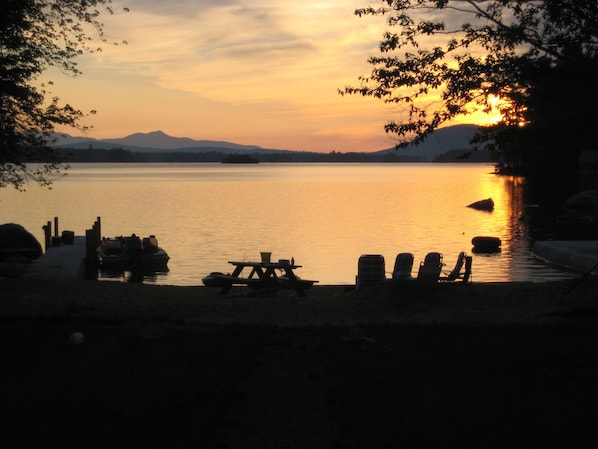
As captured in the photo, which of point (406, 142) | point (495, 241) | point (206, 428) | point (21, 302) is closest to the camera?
point (206, 428)

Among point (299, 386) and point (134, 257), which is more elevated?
point (299, 386)

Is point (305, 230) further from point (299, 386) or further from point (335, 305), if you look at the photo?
point (299, 386)

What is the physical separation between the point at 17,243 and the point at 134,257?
8.02 m

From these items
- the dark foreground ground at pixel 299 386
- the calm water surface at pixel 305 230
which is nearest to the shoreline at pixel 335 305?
the dark foreground ground at pixel 299 386

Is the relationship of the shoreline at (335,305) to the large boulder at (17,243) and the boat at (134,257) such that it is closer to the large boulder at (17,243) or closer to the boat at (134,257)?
the boat at (134,257)

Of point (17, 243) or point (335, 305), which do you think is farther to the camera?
point (17, 243)

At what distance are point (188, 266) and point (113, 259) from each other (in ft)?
13.2

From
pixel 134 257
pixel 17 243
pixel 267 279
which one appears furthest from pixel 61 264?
pixel 267 279

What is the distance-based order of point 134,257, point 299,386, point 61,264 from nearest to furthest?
point 299,386 < point 61,264 < point 134,257

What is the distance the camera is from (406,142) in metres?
13.9

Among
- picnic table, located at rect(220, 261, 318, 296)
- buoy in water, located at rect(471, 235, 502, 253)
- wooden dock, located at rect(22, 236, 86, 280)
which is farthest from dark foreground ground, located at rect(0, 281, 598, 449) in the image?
buoy in water, located at rect(471, 235, 502, 253)

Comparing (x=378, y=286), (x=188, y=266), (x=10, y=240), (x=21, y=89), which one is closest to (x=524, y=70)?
(x=378, y=286)

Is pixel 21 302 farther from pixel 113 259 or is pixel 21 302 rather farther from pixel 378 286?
pixel 113 259

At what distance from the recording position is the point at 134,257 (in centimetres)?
3584
